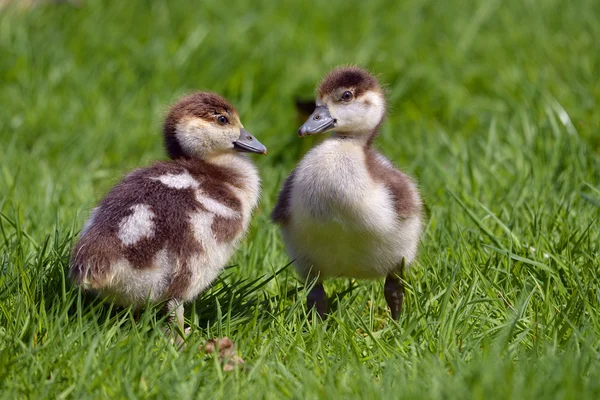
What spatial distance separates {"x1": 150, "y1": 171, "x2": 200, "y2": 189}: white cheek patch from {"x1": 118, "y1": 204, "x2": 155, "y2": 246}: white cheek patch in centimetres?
17

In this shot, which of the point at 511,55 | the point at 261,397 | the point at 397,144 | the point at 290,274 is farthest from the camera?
the point at 511,55

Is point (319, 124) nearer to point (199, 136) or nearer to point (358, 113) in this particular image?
point (358, 113)

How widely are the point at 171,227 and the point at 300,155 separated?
321cm

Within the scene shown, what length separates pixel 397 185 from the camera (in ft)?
13.2

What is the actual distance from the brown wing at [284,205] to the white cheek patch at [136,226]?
2.20ft

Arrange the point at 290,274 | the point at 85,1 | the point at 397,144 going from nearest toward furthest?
the point at 290,274 → the point at 397,144 → the point at 85,1

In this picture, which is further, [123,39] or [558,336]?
[123,39]

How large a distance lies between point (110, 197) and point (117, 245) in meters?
0.28

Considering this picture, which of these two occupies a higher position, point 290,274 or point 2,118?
point 290,274

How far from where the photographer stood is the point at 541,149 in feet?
19.2

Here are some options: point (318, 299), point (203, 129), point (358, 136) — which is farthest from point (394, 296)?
point (203, 129)

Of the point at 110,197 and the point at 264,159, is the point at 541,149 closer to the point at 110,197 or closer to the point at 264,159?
the point at 264,159

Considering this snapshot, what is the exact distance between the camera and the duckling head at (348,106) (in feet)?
13.6

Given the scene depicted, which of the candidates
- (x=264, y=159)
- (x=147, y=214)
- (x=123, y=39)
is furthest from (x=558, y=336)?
(x=123, y=39)
